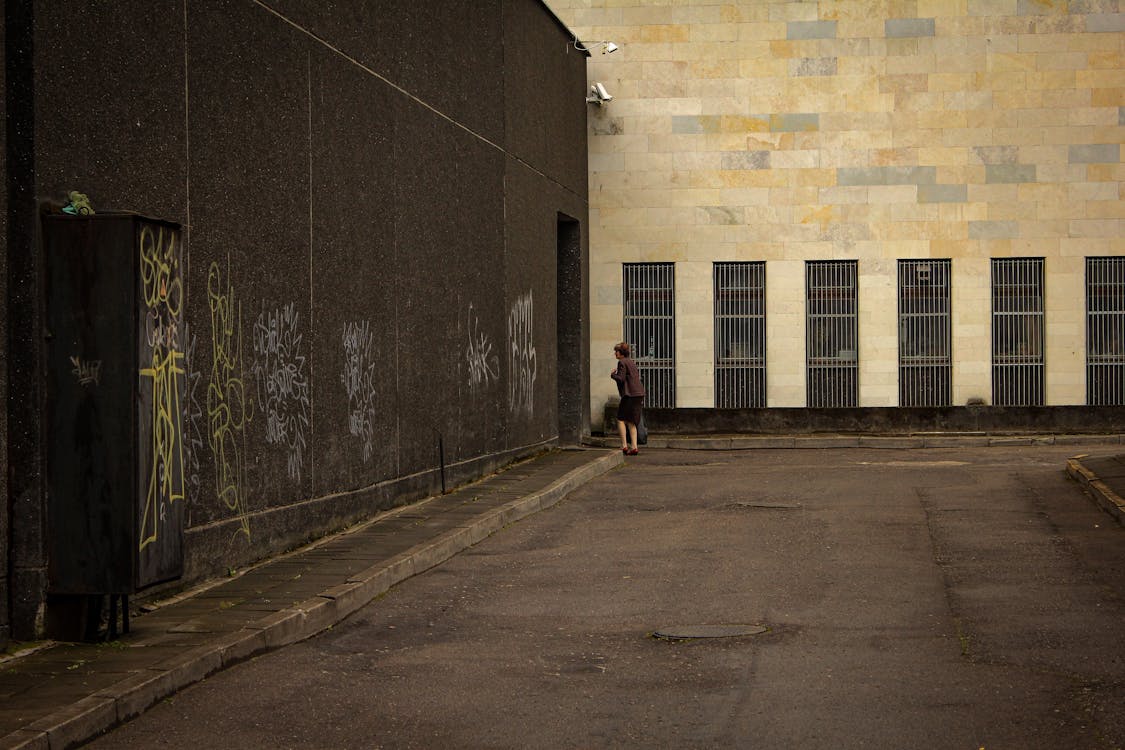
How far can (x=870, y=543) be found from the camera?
13.1 meters

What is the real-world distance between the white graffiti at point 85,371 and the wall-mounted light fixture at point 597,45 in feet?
62.5

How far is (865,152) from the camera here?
28.8 m

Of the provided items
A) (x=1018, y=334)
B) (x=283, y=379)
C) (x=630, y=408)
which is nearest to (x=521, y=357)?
(x=630, y=408)

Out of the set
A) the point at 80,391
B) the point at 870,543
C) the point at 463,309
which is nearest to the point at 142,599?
the point at 80,391

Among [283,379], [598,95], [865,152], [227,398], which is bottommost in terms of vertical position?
[227,398]

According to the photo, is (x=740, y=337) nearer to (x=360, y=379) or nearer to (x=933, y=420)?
(x=933, y=420)

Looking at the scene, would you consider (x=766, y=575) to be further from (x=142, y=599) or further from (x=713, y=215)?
(x=713, y=215)

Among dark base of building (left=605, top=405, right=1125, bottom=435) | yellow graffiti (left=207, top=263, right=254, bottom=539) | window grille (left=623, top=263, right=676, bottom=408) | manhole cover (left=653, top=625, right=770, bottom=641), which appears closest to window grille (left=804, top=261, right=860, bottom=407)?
dark base of building (left=605, top=405, right=1125, bottom=435)

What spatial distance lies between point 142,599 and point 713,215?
67.1ft

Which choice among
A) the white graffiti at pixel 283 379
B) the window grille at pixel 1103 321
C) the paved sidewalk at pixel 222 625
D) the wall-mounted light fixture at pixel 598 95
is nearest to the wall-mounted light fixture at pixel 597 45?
the wall-mounted light fixture at pixel 598 95

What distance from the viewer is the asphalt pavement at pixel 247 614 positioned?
690 cm

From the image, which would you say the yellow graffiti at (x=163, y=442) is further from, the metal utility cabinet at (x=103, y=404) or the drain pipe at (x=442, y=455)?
the drain pipe at (x=442, y=455)

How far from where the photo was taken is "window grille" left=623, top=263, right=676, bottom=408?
94.8 feet

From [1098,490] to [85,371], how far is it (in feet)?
36.8
